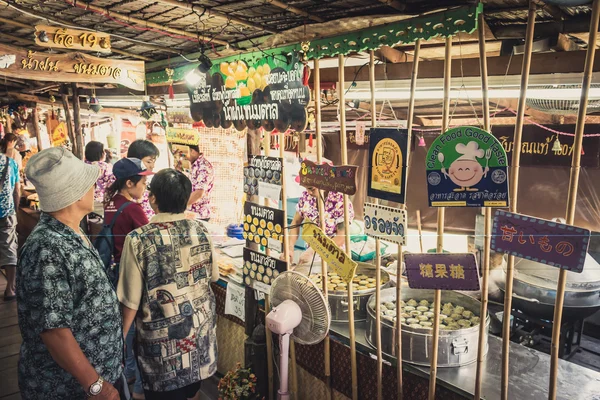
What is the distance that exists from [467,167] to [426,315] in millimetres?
1238

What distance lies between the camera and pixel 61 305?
202 centimetres

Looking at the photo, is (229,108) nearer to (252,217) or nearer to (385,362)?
(252,217)

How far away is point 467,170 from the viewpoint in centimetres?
205

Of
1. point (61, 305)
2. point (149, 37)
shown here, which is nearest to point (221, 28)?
point (149, 37)

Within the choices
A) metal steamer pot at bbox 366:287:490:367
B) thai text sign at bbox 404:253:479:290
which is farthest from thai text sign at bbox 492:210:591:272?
metal steamer pot at bbox 366:287:490:367

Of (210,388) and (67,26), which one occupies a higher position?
(67,26)

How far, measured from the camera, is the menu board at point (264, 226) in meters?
3.23

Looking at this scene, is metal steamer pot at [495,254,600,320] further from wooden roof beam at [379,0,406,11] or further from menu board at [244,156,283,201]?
wooden roof beam at [379,0,406,11]

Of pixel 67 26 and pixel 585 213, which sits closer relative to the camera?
pixel 67 26

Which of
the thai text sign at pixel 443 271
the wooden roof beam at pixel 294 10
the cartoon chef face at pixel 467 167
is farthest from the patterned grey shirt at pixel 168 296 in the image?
the cartoon chef face at pixel 467 167

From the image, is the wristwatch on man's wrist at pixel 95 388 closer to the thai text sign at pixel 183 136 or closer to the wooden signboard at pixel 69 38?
the wooden signboard at pixel 69 38

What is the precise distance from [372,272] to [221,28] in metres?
2.56

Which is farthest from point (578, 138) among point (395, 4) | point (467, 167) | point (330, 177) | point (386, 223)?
point (330, 177)

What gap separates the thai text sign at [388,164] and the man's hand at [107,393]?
182cm
